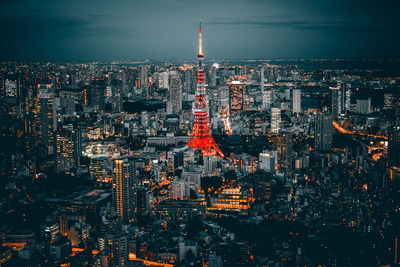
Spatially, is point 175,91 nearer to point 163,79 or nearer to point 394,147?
point 163,79

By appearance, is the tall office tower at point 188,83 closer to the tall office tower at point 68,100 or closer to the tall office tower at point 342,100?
the tall office tower at point 68,100

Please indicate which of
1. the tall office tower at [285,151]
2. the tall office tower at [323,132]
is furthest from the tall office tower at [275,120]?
the tall office tower at [285,151]

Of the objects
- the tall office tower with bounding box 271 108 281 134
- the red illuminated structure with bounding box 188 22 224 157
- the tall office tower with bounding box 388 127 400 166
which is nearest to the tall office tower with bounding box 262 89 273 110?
the tall office tower with bounding box 271 108 281 134

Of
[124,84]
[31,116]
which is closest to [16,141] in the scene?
[31,116]

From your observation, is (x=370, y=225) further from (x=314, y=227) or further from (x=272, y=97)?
(x=272, y=97)

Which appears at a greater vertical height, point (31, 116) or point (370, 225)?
point (31, 116)
